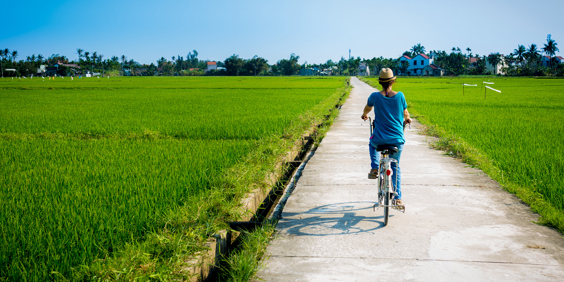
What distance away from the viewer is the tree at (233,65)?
12556cm

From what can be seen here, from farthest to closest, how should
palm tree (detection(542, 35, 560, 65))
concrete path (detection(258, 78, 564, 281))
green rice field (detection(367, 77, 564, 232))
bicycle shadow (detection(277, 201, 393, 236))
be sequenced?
palm tree (detection(542, 35, 560, 65)), green rice field (detection(367, 77, 564, 232)), bicycle shadow (detection(277, 201, 393, 236)), concrete path (detection(258, 78, 564, 281))

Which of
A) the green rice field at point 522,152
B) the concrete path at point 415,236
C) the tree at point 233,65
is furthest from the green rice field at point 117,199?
the tree at point 233,65

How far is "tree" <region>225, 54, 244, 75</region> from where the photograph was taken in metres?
126

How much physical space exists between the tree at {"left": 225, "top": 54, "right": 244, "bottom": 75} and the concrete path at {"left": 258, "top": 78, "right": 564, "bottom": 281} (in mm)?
122502

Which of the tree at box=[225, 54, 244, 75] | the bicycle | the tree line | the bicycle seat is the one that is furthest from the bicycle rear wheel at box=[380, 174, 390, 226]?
the tree at box=[225, 54, 244, 75]

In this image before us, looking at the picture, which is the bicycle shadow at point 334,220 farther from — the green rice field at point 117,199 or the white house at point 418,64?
the white house at point 418,64

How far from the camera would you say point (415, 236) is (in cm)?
357

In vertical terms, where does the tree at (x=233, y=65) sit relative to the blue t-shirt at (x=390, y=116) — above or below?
above

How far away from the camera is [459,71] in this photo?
100 meters

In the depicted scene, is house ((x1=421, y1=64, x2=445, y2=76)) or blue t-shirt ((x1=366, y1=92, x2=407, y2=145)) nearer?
blue t-shirt ((x1=366, y1=92, x2=407, y2=145))

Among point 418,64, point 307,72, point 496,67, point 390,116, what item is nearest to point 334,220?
point 390,116

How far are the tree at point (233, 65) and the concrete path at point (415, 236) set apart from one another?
122502 millimetres

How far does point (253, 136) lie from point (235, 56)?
12279cm

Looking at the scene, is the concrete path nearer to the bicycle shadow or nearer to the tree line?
the bicycle shadow
